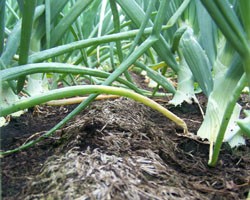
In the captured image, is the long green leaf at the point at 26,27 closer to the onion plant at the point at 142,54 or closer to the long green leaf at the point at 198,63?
the onion plant at the point at 142,54

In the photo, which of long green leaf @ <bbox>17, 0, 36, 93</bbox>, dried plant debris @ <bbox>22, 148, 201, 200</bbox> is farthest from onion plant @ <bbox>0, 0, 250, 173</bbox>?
dried plant debris @ <bbox>22, 148, 201, 200</bbox>

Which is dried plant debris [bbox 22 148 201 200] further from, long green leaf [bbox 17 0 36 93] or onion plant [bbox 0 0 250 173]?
long green leaf [bbox 17 0 36 93]

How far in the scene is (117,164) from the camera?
25.9 inches

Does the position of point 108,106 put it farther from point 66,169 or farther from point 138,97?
point 66,169

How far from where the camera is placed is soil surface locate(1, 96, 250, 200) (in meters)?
0.60

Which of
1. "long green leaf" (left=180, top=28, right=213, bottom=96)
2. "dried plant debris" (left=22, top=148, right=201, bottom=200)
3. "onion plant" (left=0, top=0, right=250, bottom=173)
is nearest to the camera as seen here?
"dried plant debris" (left=22, top=148, right=201, bottom=200)

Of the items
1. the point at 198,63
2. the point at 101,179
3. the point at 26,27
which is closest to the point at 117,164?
the point at 101,179

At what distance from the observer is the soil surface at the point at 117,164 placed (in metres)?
0.60

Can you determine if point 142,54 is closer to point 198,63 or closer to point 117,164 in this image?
point 198,63

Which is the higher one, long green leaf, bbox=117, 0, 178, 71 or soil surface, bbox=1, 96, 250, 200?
long green leaf, bbox=117, 0, 178, 71

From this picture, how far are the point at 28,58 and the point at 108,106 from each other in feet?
0.97

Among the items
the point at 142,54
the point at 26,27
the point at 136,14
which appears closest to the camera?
the point at 26,27

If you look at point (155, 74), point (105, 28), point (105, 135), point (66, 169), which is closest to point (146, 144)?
point (105, 135)

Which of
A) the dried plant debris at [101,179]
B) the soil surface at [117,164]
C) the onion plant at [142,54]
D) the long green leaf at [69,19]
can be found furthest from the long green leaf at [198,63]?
the dried plant debris at [101,179]
